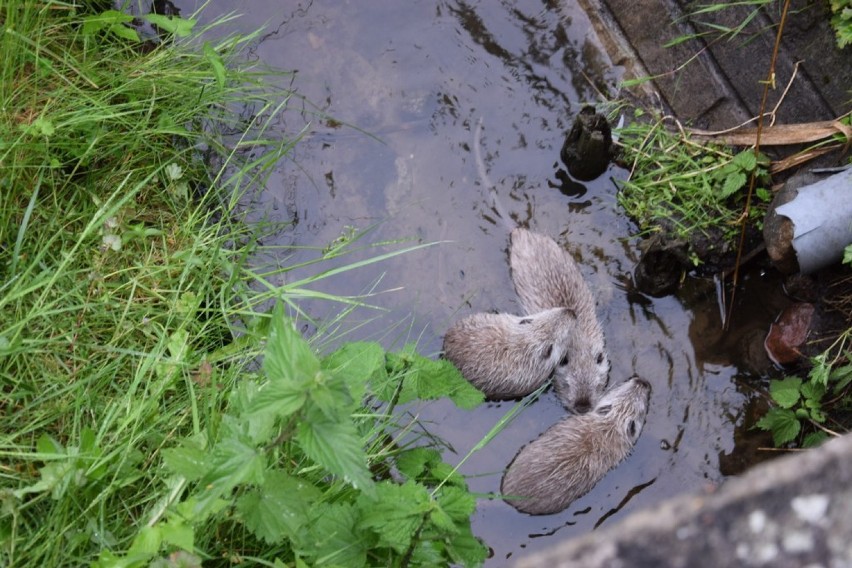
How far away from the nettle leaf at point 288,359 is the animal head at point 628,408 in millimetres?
2689

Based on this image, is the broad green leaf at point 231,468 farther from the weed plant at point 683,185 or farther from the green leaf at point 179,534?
the weed plant at point 683,185

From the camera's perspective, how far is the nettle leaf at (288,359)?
2.37 metres

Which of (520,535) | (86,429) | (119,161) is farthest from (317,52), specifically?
(520,535)

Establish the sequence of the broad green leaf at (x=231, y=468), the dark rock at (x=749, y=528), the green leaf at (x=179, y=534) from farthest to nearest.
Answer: the green leaf at (x=179, y=534) → the broad green leaf at (x=231, y=468) → the dark rock at (x=749, y=528)

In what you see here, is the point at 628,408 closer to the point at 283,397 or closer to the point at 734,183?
the point at 734,183

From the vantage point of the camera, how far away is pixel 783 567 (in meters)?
1.14

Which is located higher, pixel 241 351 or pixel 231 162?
pixel 231 162

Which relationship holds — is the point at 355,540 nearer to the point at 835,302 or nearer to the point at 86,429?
the point at 86,429

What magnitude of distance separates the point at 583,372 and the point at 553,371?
0.21 metres

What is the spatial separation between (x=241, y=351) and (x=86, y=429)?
3.07 ft

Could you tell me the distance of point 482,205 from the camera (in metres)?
5.03

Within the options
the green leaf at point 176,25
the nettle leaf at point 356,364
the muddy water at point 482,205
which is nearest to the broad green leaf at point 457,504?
the nettle leaf at point 356,364

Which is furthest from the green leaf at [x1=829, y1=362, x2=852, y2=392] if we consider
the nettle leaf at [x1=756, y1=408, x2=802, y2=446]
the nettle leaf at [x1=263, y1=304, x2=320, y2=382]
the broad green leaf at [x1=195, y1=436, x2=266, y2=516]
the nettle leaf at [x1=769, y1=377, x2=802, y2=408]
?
the broad green leaf at [x1=195, y1=436, x2=266, y2=516]

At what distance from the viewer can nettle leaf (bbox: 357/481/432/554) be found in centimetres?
283
